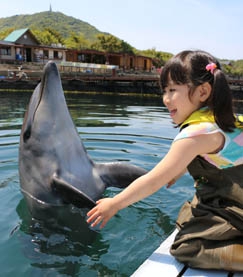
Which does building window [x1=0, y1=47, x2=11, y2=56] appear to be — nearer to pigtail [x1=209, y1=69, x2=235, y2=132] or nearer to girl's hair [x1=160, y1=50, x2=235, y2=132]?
girl's hair [x1=160, y1=50, x2=235, y2=132]

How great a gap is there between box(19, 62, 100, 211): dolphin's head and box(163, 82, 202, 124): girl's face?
1.87 m

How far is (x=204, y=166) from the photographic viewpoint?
246 centimetres

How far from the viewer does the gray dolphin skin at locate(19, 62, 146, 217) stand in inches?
161

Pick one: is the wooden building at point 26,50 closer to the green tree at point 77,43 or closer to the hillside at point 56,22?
the green tree at point 77,43

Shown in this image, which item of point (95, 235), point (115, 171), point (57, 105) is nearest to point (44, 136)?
point (57, 105)

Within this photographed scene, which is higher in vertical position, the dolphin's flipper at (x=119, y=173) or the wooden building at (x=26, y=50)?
the wooden building at (x=26, y=50)

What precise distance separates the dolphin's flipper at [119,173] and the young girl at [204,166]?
1732 millimetres

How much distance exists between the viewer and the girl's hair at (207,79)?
2326 mm

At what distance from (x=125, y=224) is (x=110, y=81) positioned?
1000 inches

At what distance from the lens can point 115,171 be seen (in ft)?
14.2

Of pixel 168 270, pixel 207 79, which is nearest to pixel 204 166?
pixel 207 79

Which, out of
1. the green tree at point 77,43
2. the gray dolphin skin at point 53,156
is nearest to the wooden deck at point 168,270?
the gray dolphin skin at point 53,156

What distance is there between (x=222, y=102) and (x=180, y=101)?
277 mm

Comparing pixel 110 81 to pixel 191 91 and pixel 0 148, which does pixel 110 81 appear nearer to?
pixel 0 148
